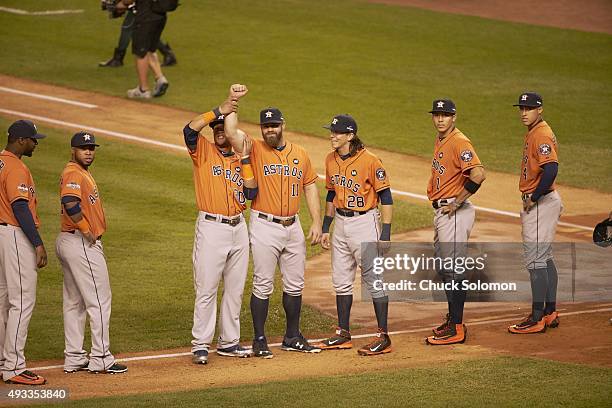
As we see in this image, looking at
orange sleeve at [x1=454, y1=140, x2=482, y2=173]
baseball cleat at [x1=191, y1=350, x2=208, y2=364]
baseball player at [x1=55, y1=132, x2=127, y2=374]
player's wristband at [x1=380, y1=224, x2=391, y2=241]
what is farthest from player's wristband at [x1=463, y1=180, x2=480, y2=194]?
baseball player at [x1=55, y1=132, x2=127, y2=374]

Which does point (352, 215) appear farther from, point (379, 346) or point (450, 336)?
point (450, 336)

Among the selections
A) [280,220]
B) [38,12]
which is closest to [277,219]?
[280,220]

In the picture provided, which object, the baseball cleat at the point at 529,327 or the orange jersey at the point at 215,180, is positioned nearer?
the orange jersey at the point at 215,180

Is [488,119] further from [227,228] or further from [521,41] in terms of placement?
[227,228]

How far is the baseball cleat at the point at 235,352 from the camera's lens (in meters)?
10.1

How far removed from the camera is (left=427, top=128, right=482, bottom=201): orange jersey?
A: 1041cm

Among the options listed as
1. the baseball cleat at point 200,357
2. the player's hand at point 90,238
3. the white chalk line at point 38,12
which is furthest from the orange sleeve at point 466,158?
the white chalk line at point 38,12

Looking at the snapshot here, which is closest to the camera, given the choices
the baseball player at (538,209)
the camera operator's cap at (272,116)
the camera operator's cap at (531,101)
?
the camera operator's cap at (272,116)

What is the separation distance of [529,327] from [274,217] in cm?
266

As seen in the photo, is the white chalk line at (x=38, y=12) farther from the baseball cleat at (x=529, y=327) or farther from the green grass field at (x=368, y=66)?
the baseball cleat at (x=529, y=327)

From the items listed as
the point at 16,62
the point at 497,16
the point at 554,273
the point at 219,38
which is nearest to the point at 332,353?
the point at 554,273

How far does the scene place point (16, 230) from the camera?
9.35 metres

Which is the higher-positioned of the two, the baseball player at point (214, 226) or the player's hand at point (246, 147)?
the player's hand at point (246, 147)

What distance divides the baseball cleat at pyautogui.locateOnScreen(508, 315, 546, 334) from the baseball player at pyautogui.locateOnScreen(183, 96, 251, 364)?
2.67m
